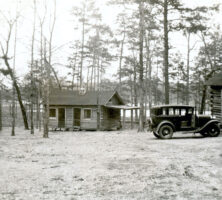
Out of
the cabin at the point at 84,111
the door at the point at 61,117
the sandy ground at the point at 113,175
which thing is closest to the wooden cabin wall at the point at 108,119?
the cabin at the point at 84,111

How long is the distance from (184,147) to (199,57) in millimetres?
34652

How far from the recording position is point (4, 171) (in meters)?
9.12

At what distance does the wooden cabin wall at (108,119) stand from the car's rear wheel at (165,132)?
580 inches

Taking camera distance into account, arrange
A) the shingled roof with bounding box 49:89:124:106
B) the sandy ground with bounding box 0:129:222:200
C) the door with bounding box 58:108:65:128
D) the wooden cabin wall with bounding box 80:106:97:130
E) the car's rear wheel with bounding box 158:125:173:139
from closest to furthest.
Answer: the sandy ground with bounding box 0:129:222:200 → the car's rear wheel with bounding box 158:125:173:139 → the wooden cabin wall with bounding box 80:106:97:130 → the shingled roof with bounding box 49:89:124:106 → the door with bounding box 58:108:65:128

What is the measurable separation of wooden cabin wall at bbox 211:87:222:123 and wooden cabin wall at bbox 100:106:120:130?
42.8 ft

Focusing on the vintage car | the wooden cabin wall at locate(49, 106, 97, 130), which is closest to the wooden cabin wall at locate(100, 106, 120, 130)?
the wooden cabin wall at locate(49, 106, 97, 130)

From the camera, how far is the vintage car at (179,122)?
703 inches

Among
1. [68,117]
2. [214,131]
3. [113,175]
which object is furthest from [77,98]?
[113,175]

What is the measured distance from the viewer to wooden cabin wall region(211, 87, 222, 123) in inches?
857

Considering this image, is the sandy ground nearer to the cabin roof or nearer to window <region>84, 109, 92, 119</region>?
the cabin roof

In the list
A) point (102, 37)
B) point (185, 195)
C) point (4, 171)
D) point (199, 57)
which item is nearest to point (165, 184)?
point (185, 195)

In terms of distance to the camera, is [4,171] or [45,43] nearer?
[4,171]

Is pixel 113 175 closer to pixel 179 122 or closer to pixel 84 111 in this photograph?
pixel 179 122

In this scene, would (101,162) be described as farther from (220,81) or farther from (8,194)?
(220,81)
